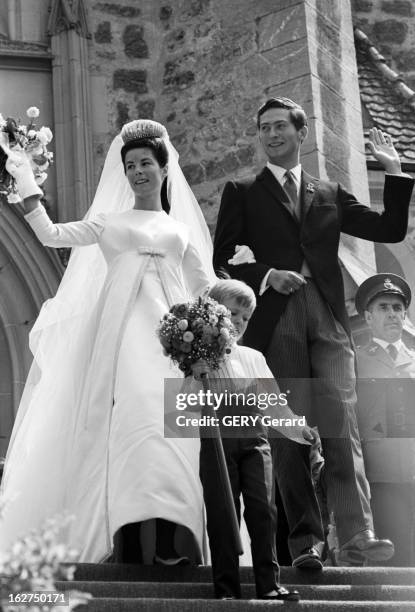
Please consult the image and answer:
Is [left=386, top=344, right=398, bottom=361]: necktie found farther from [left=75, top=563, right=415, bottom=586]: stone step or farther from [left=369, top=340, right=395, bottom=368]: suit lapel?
[left=75, top=563, right=415, bottom=586]: stone step

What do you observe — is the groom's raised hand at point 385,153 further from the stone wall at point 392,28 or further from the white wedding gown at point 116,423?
the stone wall at point 392,28

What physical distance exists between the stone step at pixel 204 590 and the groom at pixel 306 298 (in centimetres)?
26

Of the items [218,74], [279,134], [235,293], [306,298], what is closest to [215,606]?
[235,293]

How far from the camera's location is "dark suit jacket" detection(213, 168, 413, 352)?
7645 mm

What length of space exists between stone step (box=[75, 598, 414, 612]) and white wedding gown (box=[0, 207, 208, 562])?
1.01 metres

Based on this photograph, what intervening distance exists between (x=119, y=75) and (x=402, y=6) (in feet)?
11.0

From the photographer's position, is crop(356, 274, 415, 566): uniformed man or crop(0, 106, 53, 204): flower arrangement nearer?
crop(0, 106, 53, 204): flower arrangement

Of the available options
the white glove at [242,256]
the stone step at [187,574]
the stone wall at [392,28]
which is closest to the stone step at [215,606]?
the stone step at [187,574]

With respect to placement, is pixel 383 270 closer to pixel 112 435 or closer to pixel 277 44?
pixel 277 44

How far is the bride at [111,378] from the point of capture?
6996 millimetres

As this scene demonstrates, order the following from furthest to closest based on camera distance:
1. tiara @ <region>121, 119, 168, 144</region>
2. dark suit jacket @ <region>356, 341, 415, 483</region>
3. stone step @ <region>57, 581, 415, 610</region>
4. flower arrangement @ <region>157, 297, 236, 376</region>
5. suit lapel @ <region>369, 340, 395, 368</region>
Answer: suit lapel @ <region>369, 340, 395, 368</region> < dark suit jacket @ <region>356, 341, 415, 483</region> < tiara @ <region>121, 119, 168, 144</region> < flower arrangement @ <region>157, 297, 236, 376</region> < stone step @ <region>57, 581, 415, 610</region>

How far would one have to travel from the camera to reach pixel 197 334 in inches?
254

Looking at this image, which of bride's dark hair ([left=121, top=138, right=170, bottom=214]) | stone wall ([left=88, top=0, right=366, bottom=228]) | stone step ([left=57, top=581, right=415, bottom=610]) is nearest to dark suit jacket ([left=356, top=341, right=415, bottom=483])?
stone step ([left=57, top=581, right=415, bottom=610])

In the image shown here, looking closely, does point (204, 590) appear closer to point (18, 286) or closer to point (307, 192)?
point (307, 192)
